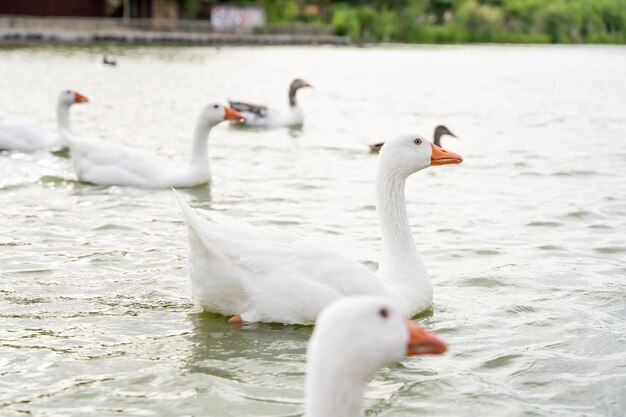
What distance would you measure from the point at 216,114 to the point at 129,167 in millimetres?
1147

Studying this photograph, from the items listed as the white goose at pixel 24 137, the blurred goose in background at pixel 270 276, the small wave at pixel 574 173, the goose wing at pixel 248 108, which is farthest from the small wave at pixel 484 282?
the goose wing at pixel 248 108

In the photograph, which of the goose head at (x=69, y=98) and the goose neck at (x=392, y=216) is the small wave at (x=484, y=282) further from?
the goose head at (x=69, y=98)

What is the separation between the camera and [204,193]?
10.2 metres

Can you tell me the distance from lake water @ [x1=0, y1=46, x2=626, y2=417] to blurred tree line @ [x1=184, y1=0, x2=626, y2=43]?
208 feet

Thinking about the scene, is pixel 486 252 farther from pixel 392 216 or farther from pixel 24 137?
pixel 24 137

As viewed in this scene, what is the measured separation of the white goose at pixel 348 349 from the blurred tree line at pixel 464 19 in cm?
7371

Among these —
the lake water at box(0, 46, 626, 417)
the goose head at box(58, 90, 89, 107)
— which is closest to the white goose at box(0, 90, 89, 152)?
the lake water at box(0, 46, 626, 417)

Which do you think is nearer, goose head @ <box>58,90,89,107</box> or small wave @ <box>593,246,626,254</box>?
small wave @ <box>593,246,626,254</box>

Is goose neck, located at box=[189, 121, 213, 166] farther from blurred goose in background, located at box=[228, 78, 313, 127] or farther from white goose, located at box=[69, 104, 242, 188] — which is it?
blurred goose in background, located at box=[228, 78, 313, 127]

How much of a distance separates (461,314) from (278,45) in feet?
206

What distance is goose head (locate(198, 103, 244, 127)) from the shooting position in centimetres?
1025

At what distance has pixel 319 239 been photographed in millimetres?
8203

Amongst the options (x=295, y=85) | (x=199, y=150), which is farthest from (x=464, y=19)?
(x=199, y=150)

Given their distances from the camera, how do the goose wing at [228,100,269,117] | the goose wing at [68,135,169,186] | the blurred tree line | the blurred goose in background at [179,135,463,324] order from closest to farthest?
the blurred goose in background at [179,135,463,324] < the goose wing at [68,135,169,186] < the goose wing at [228,100,269,117] < the blurred tree line
